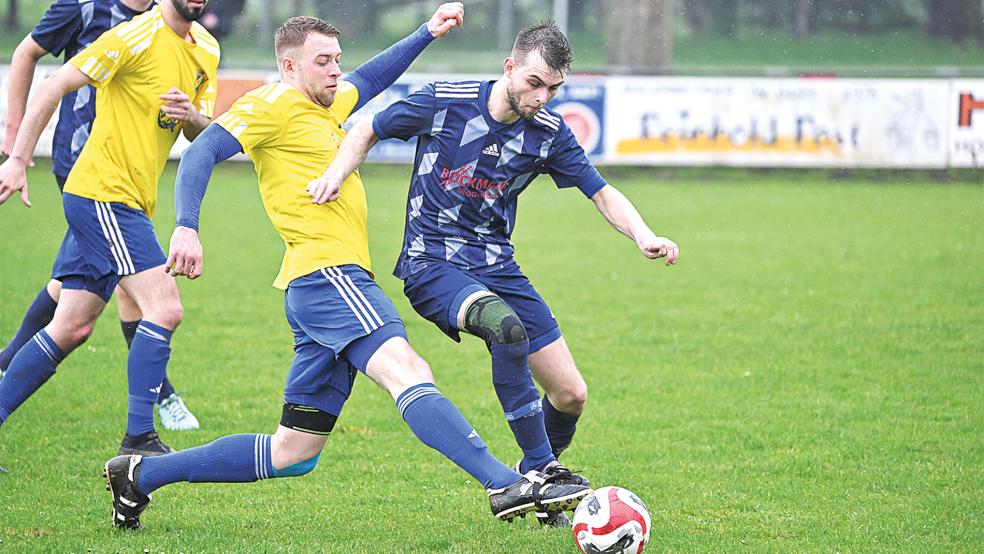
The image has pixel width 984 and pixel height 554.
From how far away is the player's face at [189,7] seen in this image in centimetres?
483

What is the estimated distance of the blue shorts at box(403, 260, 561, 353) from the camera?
4145 millimetres

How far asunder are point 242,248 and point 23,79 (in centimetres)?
642

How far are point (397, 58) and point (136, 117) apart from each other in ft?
3.73

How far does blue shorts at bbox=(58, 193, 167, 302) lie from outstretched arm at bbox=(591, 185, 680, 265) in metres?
1.86

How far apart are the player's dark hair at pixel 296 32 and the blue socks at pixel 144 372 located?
139 centimetres

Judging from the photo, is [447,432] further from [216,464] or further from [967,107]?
[967,107]

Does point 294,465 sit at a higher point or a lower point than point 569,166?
lower

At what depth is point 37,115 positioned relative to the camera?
184 inches

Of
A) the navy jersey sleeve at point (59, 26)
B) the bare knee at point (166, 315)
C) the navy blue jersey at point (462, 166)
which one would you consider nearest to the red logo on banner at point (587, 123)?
the navy jersey sleeve at point (59, 26)

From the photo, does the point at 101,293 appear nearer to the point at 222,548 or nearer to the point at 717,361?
the point at 222,548

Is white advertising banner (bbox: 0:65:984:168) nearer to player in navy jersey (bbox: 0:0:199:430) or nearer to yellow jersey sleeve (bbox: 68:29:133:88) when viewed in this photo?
player in navy jersey (bbox: 0:0:199:430)

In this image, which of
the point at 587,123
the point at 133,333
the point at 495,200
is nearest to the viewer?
the point at 495,200

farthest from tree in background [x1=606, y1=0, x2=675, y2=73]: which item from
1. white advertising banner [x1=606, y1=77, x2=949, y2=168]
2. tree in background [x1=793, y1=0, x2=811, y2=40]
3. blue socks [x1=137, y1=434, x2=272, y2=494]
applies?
blue socks [x1=137, y1=434, x2=272, y2=494]

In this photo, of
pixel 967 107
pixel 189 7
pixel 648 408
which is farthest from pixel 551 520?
pixel 967 107
